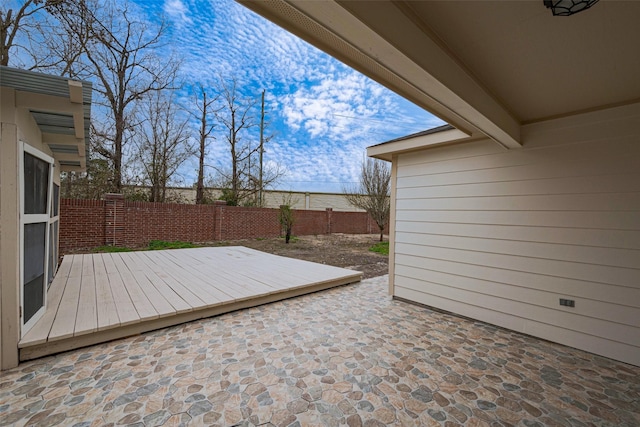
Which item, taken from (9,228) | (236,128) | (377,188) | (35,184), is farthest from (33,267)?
(236,128)

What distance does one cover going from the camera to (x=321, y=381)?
1880mm

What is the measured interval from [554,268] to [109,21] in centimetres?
1223

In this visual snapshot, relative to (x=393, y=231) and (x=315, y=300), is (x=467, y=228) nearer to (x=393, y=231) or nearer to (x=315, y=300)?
(x=393, y=231)

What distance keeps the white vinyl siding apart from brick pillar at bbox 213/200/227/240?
7.79 meters

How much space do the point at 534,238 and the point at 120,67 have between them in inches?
471

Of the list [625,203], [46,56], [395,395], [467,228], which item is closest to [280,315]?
[395,395]

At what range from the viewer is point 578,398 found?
5.76 feet

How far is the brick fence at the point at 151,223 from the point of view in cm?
693

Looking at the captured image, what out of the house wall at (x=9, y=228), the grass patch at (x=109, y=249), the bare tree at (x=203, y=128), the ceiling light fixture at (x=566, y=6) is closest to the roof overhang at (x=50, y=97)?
the house wall at (x=9, y=228)

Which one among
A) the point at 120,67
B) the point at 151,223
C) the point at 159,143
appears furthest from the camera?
the point at 159,143

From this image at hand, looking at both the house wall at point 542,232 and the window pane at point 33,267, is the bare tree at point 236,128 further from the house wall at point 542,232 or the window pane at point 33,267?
the house wall at point 542,232

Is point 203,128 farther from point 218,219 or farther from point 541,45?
point 541,45

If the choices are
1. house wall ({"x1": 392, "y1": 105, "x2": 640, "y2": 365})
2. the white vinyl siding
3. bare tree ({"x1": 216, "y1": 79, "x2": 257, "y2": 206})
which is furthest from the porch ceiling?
bare tree ({"x1": 216, "y1": 79, "x2": 257, "y2": 206})

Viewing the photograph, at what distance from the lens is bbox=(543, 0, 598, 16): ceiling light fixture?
1.06 metres
